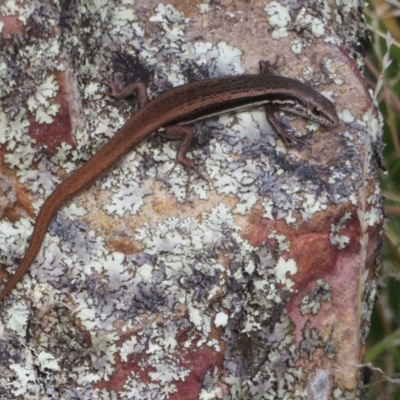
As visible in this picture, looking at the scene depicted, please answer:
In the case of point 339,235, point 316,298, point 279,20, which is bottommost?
point 316,298

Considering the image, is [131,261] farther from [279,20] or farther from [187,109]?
[279,20]

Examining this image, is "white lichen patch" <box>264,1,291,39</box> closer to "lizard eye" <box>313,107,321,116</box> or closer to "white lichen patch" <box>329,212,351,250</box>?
"lizard eye" <box>313,107,321,116</box>

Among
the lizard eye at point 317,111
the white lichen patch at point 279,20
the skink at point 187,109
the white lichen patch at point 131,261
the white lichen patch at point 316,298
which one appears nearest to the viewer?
the white lichen patch at point 131,261

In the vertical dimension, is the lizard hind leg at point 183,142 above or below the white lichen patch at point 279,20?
below

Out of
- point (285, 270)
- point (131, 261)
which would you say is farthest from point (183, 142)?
point (285, 270)

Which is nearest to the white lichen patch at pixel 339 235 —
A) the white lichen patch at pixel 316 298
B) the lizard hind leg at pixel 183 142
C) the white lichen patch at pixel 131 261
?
the white lichen patch at pixel 131 261

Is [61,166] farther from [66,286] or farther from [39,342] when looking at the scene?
[39,342]

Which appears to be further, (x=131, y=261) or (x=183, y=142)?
(x=183, y=142)

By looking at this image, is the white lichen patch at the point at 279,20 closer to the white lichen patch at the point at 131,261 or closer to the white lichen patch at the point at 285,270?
the white lichen patch at the point at 131,261

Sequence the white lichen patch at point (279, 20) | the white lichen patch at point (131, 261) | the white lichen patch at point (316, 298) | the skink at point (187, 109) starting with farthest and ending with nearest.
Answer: the white lichen patch at point (279, 20) < the white lichen patch at point (316, 298) < the skink at point (187, 109) < the white lichen patch at point (131, 261)

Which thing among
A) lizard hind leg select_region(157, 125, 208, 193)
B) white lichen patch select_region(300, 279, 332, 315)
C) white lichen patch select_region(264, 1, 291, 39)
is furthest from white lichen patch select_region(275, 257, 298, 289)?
white lichen patch select_region(264, 1, 291, 39)
